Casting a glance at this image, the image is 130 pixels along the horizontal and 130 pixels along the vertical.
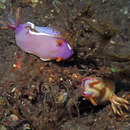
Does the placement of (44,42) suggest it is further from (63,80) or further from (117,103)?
(117,103)

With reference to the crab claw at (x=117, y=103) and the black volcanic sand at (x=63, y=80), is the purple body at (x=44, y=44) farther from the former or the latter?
the crab claw at (x=117, y=103)

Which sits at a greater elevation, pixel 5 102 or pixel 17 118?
pixel 5 102

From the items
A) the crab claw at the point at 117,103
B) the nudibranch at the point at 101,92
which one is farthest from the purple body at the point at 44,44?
the crab claw at the point at 117,103

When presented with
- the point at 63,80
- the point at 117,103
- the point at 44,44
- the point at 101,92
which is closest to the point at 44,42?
the point at 44,44

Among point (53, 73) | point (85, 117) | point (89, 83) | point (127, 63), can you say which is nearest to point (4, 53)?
point (53, 73)

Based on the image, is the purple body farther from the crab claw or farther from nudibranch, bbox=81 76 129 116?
the crab claw

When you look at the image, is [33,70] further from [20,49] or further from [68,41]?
[68,41]
